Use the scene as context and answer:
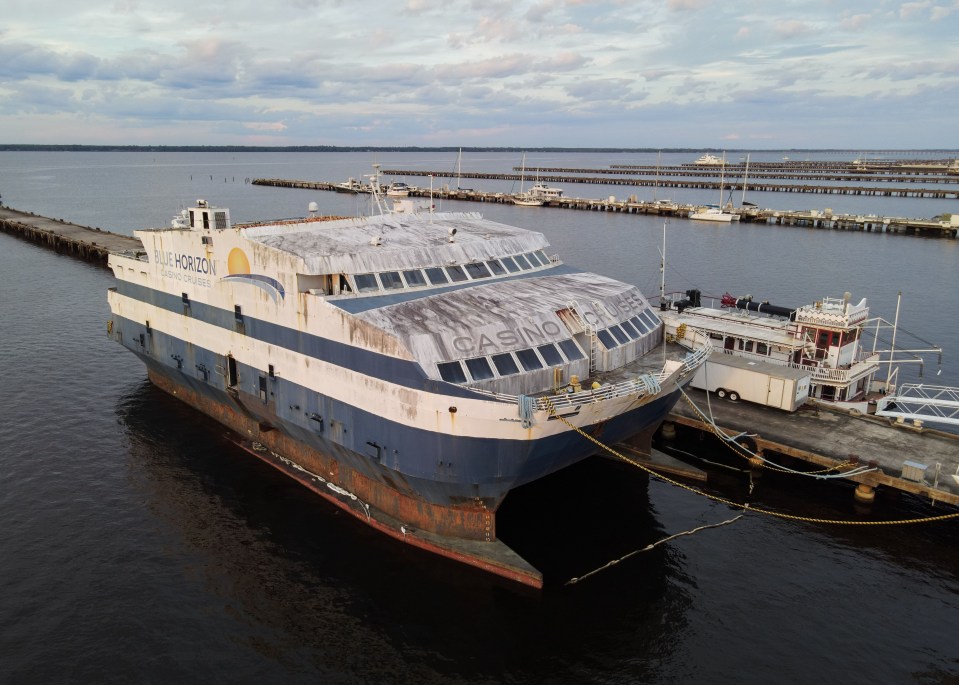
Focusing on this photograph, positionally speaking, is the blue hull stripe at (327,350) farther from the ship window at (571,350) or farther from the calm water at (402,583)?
the calm water at (402,583)

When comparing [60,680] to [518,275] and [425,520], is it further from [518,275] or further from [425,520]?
[518,275]

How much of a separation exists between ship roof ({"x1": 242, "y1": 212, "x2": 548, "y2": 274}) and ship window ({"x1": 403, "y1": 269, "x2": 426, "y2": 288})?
307mm

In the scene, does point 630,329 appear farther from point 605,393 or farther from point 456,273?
point 456,273

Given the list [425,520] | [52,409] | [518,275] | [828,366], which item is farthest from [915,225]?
[52,409]

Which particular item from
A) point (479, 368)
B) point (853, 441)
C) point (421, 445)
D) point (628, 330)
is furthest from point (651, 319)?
point (421, 445)

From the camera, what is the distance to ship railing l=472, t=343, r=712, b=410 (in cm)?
2086

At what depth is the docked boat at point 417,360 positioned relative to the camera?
21.8 m

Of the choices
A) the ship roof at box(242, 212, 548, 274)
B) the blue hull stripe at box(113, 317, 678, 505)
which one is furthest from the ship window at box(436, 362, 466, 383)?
the ship roof at box(242, 212, 548, 274)

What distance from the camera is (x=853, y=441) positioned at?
30578 millimetres

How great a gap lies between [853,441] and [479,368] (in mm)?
19190

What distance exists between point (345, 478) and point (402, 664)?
8935 mm

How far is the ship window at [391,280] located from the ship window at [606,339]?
26.1ft

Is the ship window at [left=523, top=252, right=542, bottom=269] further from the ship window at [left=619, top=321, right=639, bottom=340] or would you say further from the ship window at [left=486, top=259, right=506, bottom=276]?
the ship window at [left=619, top=321, right=639, bottom=340]

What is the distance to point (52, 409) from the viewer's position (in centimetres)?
3762
